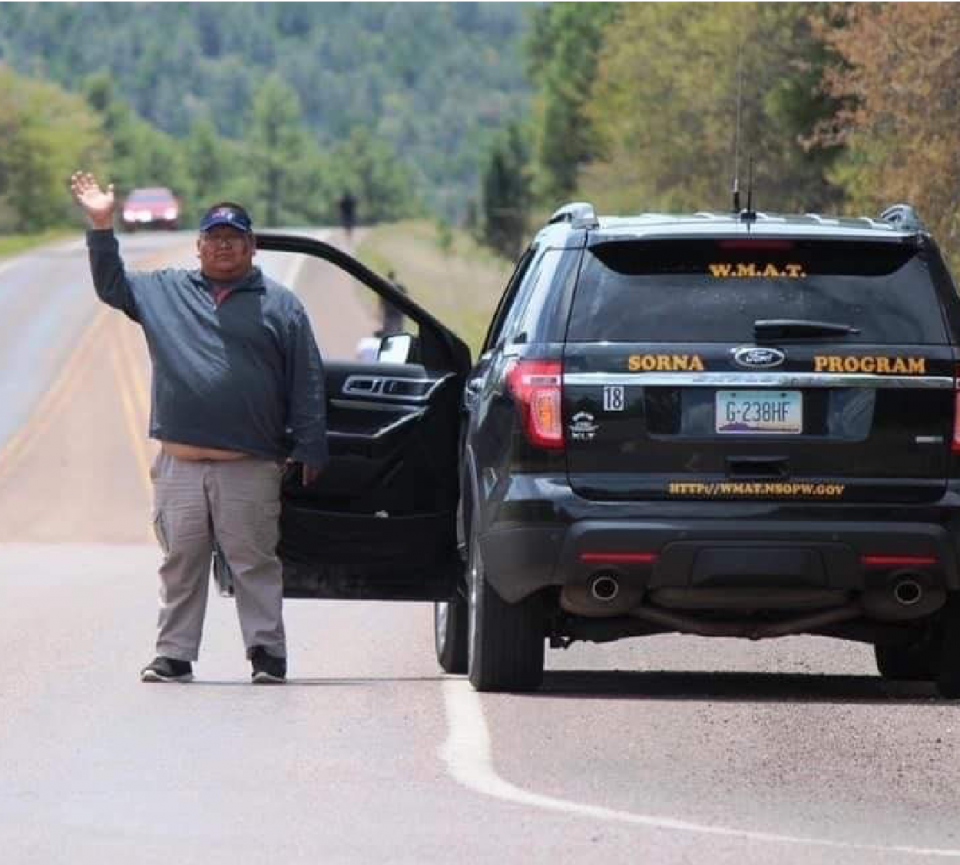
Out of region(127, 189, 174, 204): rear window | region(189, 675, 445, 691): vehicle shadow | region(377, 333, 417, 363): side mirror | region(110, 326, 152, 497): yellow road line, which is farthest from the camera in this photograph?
region(127, 189, 174, 204): rear window

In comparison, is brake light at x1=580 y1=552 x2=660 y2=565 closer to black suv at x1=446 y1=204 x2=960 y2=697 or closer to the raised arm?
black suv at x1=446 y1=204 x2=960 y2=697

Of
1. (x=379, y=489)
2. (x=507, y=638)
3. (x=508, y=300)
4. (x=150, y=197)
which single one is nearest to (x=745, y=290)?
(x=508, y=300)

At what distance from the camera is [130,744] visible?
9609 mm

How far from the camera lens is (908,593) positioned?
10758 mm

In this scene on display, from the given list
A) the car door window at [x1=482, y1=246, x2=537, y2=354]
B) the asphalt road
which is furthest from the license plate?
the car door window at [x1=482, y1=246, x2=537, y2=354]

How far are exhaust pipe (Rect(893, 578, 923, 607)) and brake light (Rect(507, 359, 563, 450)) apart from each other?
4.20ft

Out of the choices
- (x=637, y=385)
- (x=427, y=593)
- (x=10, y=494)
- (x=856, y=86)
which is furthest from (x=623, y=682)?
(x=856, y=86)

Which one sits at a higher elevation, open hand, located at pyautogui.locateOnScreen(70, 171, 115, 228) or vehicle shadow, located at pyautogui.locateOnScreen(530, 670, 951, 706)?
open hand, located at pyautogui.locateOnScreen(70, 171, 115, 228)

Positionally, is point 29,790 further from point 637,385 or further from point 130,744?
point 637,385

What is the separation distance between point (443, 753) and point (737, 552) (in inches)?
67.0

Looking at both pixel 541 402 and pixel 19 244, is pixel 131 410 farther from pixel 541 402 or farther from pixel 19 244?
pixel 19 244

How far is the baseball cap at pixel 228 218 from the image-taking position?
11477 millimetres

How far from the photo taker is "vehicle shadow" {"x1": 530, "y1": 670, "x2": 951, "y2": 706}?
11078 mm

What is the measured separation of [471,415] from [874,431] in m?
1.64
